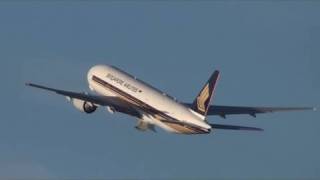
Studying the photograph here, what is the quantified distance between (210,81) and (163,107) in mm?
9239

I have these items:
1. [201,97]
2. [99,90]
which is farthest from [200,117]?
[99,90]

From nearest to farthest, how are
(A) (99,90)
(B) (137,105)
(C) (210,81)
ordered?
(C) (210,81) < (B) (137,105) < (A) (99,90)

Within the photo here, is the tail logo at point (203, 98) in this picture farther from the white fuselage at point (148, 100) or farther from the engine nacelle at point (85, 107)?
the engine nacelle at point (85, 107)

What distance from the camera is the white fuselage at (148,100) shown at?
153 metres

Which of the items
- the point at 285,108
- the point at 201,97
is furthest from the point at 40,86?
the point at 285,108

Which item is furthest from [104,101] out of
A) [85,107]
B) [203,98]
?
[203,98]

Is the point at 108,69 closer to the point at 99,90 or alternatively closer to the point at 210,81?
the point at 99,90

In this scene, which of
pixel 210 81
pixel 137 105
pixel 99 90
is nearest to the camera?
pixel 210 81

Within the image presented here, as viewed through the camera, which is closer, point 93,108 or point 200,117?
point 200,117

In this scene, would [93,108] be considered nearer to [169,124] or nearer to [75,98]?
[75,98]

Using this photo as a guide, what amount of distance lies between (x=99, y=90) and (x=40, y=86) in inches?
877

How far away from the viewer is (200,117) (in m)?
152

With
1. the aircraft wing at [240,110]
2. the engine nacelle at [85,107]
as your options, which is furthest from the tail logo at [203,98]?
the engine nacelle at [85,107]

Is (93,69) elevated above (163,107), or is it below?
above
